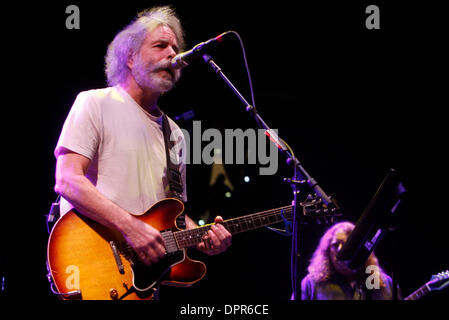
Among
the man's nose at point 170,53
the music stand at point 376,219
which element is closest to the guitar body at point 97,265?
the music stand at point 376,219

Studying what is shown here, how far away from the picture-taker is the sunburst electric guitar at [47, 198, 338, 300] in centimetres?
204

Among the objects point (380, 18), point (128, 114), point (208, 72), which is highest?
point (380, 18)

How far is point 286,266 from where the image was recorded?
18.0ft

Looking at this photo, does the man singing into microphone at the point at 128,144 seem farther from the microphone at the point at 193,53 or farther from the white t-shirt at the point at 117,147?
the microphone at the point at 193,53

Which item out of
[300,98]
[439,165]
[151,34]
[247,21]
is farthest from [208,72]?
[439,165]

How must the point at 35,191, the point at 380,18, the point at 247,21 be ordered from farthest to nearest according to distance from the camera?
the point at 247,21 < the point at 380,18 < the point at 35,191

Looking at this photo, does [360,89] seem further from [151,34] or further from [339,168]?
[151,34]

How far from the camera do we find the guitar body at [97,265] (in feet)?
6.71

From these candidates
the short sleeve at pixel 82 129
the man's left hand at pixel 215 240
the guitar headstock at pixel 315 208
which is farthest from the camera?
the man's left hand at pixel 215 240

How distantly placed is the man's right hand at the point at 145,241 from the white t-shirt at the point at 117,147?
0.82 ft

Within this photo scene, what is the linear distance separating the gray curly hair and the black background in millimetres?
531

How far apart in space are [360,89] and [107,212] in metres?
3.94

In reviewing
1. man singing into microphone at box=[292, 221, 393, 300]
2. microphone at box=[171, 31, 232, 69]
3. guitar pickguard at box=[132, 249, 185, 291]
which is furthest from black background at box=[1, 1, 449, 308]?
microphone at box=[171, 31, 232, 69]

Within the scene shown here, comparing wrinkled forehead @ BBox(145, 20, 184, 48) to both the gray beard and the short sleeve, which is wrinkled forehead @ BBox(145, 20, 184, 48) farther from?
the short sleeve
